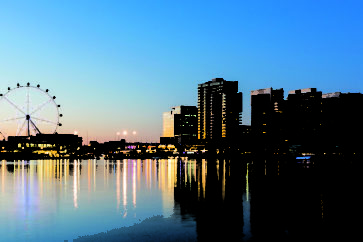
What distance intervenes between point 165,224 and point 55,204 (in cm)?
2046

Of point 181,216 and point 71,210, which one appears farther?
point 71,210

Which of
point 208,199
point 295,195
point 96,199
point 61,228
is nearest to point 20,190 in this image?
point 96,199

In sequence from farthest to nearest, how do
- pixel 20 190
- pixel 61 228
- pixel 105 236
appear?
pixel 20 190
pixel 61 228
pixel 105 236

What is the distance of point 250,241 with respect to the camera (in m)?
30.9

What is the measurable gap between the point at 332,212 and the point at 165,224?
16.5 meters

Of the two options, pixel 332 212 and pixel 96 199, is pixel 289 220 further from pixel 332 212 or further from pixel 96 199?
pixel 96 199

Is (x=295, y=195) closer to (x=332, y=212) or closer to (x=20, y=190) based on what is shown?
(x=332, y=212)

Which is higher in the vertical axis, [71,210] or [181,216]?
[181,216]


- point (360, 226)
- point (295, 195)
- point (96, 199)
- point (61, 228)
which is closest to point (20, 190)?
point (96, 199)

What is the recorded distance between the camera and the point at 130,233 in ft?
114

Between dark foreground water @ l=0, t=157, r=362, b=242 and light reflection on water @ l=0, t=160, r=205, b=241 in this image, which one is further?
light reflection on water @ l=0, t=160, r=205, b=241

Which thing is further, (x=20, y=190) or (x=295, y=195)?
(x=20, y=190)

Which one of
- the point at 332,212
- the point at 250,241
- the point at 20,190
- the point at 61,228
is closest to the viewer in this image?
the point at 250,241

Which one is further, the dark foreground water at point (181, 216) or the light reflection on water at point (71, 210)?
the light reflection on water at point (71, 210)
